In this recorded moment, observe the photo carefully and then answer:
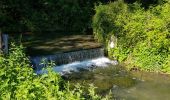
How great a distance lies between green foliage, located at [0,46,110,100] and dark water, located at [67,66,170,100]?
29.0ft

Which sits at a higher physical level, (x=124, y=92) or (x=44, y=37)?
(x=44, y=37)

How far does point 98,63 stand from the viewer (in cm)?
2072

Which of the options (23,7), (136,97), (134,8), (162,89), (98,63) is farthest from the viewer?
(23,7)

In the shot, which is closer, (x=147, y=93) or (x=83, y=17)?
(x=147, y=93)

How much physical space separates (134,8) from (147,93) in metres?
7.87

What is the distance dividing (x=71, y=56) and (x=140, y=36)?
393 cm

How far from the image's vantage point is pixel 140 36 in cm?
2009

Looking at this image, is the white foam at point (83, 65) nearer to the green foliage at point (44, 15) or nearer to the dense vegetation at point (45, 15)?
the dense vegetation at point (45, 15)

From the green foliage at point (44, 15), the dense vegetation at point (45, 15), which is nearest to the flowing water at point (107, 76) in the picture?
the dense vegetation at point (45, 15)

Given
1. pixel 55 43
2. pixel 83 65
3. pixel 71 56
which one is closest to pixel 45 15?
pixel 55 43

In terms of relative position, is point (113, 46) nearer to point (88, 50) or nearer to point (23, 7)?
point (88, 50)

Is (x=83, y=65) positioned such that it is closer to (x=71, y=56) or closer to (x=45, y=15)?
(x=71, y=56)

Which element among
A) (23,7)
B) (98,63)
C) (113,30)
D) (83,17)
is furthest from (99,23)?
(23,7)

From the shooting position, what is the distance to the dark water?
16.1m
